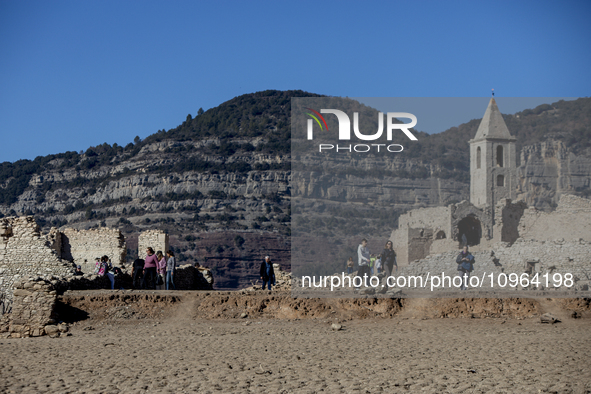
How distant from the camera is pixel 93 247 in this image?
2423 centimetres

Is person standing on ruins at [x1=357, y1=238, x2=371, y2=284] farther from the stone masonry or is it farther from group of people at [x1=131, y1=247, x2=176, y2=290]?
the stone masonry

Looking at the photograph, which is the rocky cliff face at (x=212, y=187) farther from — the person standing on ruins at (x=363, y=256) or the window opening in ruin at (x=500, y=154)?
the person standing on ruins at (x=363, y=256)

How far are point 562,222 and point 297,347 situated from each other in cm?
1752

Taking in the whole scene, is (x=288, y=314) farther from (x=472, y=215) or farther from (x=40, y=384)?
(x=472, y=215)

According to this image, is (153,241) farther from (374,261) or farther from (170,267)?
(374,261)

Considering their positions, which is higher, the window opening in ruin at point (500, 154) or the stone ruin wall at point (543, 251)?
the window opening in ruin at point (500, 154)

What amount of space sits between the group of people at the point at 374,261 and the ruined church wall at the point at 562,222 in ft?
30.0

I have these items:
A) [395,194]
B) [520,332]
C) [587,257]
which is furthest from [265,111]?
[520,332]

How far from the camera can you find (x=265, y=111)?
91312mm

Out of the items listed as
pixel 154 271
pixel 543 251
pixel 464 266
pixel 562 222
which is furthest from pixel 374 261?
pixel 562 222

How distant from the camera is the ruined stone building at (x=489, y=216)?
2477cm

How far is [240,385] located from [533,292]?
31.6 feet

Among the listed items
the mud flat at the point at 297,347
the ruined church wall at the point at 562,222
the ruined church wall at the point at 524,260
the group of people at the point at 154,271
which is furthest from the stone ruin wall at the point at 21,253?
the ruined church wall at the point at 562,222

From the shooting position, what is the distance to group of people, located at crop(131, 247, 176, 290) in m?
16.4
